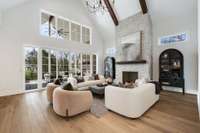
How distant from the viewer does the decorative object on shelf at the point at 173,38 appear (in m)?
5.05

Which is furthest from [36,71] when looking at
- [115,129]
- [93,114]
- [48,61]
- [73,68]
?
[115,129]

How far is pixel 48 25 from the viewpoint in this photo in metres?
6.25

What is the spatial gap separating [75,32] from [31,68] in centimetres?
346

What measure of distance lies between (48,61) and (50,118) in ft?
13.4

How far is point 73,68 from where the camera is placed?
730 centimetres

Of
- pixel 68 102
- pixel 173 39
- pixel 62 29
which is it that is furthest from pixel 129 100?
pixel 62 29

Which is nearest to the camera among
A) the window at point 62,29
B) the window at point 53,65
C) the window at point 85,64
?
the window at point 62,29

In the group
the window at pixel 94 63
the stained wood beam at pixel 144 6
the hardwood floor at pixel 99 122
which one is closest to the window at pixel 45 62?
the hardwood floor at pixel 99 122

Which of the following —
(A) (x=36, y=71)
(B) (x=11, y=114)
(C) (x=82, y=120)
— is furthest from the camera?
(A) (x=36, y=71)

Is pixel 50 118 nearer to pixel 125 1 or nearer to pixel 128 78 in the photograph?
pixel 128 78

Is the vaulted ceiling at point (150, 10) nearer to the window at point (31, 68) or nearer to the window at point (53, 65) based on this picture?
the window at point (31, 68)

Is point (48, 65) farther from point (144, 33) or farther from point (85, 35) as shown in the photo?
point (144, 33)

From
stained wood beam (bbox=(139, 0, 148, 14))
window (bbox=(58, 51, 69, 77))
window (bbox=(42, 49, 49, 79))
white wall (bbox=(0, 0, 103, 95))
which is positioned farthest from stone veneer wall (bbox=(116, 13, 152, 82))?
window (bbox=(42, 49, 49, 79))

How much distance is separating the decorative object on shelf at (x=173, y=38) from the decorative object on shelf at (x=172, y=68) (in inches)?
20.0
